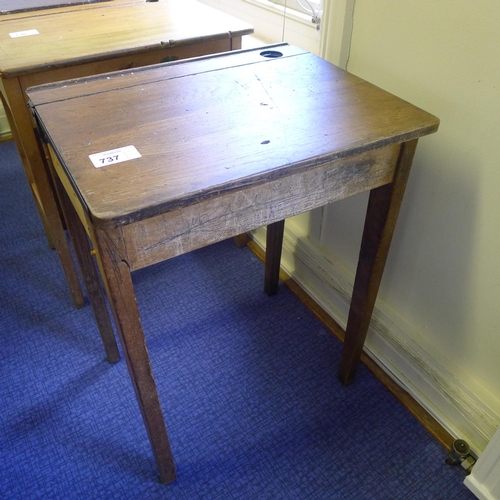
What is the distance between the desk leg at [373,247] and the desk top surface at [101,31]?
0.70 m

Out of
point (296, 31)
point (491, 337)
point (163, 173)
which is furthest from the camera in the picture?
point (296, 31)

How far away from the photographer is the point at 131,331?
82 cm

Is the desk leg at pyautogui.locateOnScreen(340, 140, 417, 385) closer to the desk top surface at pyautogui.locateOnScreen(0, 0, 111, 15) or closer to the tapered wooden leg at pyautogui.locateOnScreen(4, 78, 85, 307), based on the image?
the tapered wooden leg at pyautogui.locateOnScreen(4, 78, 85, 307)

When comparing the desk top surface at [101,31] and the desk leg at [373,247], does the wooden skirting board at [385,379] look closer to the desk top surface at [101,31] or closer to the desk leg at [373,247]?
the desk leg at [373,247]

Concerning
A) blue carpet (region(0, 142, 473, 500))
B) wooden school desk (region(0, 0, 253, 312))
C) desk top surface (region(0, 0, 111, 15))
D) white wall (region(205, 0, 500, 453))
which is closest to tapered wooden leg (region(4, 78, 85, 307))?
wooden school desk (region(0, 0, 253, 312))

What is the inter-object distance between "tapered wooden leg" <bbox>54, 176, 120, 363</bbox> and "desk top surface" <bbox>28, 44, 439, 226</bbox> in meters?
0.27

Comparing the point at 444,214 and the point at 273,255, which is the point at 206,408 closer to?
the point at 273,255

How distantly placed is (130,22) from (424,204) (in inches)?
39.6

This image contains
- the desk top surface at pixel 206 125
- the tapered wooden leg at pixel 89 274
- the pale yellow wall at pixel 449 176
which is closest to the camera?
the desk top surface at pixel 206 125

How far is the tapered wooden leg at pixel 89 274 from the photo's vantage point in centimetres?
113

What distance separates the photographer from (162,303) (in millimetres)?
1609

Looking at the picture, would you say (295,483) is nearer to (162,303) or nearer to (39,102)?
(162,303)

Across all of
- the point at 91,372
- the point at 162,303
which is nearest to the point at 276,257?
the point at 162,303

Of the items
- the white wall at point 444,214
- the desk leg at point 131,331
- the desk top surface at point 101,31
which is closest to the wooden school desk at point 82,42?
the desk top surface at point 101,31
